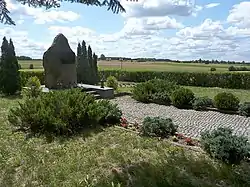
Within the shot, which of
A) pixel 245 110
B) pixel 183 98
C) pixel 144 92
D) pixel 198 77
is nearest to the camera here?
pixel 245 110

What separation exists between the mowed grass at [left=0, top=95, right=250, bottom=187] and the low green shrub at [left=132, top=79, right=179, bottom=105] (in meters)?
6.78

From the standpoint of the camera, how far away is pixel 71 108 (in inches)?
278

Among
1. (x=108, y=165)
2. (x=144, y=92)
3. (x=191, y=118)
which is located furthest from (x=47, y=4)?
(x=144, y=92)

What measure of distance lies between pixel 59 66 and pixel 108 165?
407 inches

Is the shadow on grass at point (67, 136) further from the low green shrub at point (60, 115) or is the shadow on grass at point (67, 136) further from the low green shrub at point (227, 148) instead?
the low green shrub at point (227, 148)

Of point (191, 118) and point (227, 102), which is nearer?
point (191, 118)

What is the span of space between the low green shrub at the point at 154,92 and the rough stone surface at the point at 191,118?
0.59 m

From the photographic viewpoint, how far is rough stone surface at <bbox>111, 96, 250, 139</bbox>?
795cm

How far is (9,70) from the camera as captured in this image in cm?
1488

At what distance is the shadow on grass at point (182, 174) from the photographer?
14.4 feet

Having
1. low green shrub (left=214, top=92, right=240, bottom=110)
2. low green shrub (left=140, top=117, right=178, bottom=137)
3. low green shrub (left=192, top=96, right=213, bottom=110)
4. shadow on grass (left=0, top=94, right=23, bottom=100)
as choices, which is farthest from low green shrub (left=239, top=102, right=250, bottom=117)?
shadow on grass (left=0, top=94, right=23, bottom=100)

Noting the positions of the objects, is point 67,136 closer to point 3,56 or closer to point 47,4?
point 47,4

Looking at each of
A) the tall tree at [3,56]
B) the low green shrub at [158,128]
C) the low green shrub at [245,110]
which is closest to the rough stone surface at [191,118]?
the low green shrub at [245,110]

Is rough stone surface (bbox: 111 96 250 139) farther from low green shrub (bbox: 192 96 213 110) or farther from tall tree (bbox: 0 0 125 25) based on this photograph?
tall tree (bbox: 0 0 125 25)
